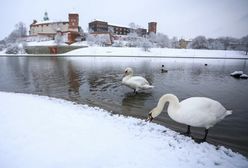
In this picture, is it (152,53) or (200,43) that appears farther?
(200,43)

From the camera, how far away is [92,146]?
17.2ft

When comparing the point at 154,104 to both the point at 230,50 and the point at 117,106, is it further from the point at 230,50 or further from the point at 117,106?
the point at 230,50

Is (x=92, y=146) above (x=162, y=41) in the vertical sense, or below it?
below

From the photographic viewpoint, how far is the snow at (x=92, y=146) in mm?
4574

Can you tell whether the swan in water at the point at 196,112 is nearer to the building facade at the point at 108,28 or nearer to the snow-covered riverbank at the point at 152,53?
the snow-covered riverbank at the point at 152,53

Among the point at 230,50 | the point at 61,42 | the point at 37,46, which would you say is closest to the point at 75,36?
the point at 61,42

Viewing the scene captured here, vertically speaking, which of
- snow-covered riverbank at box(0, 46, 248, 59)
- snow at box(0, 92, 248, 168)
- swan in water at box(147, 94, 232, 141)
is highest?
snow-covered riverbank at box(0, 46, 248, 59)

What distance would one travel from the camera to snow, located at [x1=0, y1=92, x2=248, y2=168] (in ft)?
15.0

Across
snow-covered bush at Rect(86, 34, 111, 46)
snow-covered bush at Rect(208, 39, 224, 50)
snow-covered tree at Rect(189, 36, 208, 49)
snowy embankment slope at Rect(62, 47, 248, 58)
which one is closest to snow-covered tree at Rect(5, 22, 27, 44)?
snow-covered bush at Rect(86, 34, 111, 46)

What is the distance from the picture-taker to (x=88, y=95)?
13.5 meters

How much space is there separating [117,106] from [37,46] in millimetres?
94021

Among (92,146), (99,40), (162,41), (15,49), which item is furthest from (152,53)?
→ (92,146)

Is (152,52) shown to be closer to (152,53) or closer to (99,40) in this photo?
(152,53)

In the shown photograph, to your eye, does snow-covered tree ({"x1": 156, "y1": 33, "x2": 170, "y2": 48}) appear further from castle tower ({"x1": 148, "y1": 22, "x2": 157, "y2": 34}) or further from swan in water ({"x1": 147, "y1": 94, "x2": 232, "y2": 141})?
swan in water ({"x1": 147, "y1": 94, "x2": 232, "y2": 141})
